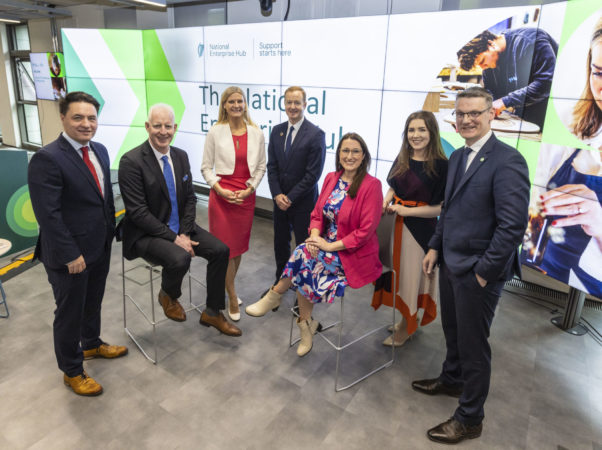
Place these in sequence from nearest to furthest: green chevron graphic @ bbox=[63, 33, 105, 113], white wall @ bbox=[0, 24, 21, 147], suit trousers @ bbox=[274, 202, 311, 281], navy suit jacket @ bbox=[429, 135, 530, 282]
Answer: navy suit jacket @ bbox=[429, 135, 530, 282]
suit trousers @ bbox=[274, 202, 311, 281]
green chevron graphic @ bbox=[63, 33, 105, 113]
white wall @ bbox=[0, 24, 21, 147]

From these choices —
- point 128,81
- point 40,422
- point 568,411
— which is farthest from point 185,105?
point 568,411

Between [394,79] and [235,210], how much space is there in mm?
2098

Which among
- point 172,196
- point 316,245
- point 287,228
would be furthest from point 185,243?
point 287,228

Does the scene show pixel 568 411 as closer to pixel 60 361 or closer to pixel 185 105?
pixel 60 361

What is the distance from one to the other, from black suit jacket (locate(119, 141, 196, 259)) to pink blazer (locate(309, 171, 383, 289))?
1.11 m

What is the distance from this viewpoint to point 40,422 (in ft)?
7.44

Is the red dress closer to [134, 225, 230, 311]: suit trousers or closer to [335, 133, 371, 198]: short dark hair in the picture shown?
[134, 225, 230, 311]: suit trousers

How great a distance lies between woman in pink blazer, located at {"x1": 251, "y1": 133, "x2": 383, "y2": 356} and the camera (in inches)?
99.7

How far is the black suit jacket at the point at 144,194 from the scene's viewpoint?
2.60 meters

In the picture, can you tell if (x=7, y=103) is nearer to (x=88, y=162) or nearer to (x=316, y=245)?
(x=88, y=162)

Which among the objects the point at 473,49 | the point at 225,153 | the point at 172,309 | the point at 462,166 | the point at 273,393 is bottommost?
the point at 273,393

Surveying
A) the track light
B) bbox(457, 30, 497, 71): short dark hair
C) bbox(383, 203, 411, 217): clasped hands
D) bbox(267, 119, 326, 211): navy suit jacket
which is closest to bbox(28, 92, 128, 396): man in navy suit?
bbox(267, 119, 326, 211): navy suit jacket

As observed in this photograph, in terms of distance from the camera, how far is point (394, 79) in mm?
4074

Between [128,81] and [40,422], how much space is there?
527cm
